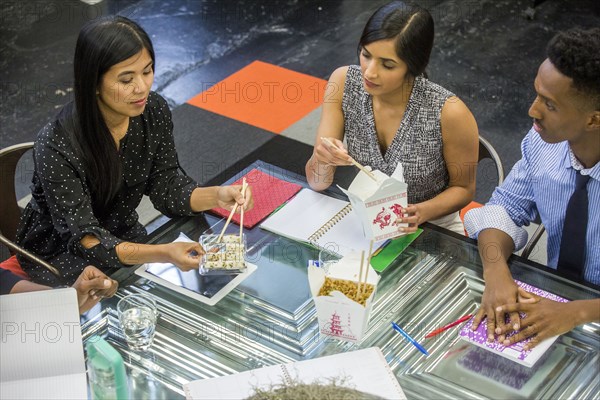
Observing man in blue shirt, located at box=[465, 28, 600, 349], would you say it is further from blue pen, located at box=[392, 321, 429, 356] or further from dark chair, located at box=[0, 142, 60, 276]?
dark chair, located at box=[0, 142, 60, 276]

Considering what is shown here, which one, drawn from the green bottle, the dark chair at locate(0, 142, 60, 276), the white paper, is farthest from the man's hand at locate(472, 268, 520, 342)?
the dark chair at locate(0, 142, 60, 276)

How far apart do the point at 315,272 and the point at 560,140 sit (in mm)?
806

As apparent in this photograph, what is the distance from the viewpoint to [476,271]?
2131 millimetres

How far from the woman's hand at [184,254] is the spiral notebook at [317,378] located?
0.39 m

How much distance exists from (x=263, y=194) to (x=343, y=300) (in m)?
0.68

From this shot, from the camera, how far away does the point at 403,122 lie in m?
2.57

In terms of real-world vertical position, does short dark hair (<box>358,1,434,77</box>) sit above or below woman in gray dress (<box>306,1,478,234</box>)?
above

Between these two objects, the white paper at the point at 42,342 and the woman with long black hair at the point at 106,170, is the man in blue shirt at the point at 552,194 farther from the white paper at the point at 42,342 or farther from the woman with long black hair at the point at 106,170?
the white paper at the point at 42,342

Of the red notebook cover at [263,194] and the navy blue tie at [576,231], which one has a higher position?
the navy blue tie at [576,231]

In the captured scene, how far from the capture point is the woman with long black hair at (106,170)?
2219mm

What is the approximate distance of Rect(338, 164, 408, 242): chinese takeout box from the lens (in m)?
2.11

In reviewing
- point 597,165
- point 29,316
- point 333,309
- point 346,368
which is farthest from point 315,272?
point 597,165

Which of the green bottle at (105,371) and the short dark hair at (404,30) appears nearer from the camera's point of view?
the green bottle at (105,371)

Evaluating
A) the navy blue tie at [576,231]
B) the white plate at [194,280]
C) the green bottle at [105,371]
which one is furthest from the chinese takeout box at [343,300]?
the navy blue tie at [576,231]
